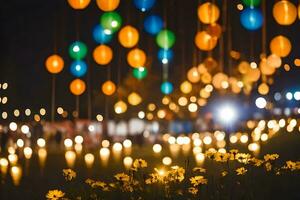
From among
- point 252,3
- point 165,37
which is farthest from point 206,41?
point 252,3

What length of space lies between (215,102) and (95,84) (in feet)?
23.7

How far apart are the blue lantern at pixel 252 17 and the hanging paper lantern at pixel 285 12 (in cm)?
32

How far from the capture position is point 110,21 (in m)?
8.27

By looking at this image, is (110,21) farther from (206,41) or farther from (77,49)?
(206,41)

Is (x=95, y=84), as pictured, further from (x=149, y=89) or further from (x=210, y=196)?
(x=210, y=196)

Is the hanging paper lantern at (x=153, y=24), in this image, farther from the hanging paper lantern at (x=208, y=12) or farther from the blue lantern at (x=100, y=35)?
the blue lantern at (x=100, y=35)

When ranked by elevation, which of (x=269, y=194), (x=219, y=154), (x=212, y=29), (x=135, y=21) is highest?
(x=135, y=21)

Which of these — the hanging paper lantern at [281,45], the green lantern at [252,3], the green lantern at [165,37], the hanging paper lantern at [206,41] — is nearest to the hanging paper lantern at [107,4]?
the green lantern at [165,37]

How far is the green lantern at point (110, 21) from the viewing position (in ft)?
27.0

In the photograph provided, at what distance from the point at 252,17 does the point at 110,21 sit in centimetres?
219

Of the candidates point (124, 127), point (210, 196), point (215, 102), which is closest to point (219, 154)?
point (210, 196)

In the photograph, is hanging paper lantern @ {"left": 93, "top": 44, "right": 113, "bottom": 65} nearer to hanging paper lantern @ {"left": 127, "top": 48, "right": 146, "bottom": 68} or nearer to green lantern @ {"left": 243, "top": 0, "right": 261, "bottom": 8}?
hanging paper lantern @ {"left": 127, "top": 48, "right": 146, "bottom": 68}

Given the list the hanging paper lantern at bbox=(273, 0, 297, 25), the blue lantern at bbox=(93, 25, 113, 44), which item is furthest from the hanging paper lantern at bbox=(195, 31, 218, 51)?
the hanging paper lantern at bbox=(273, 0, 297, 25)

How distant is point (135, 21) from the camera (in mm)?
15617
